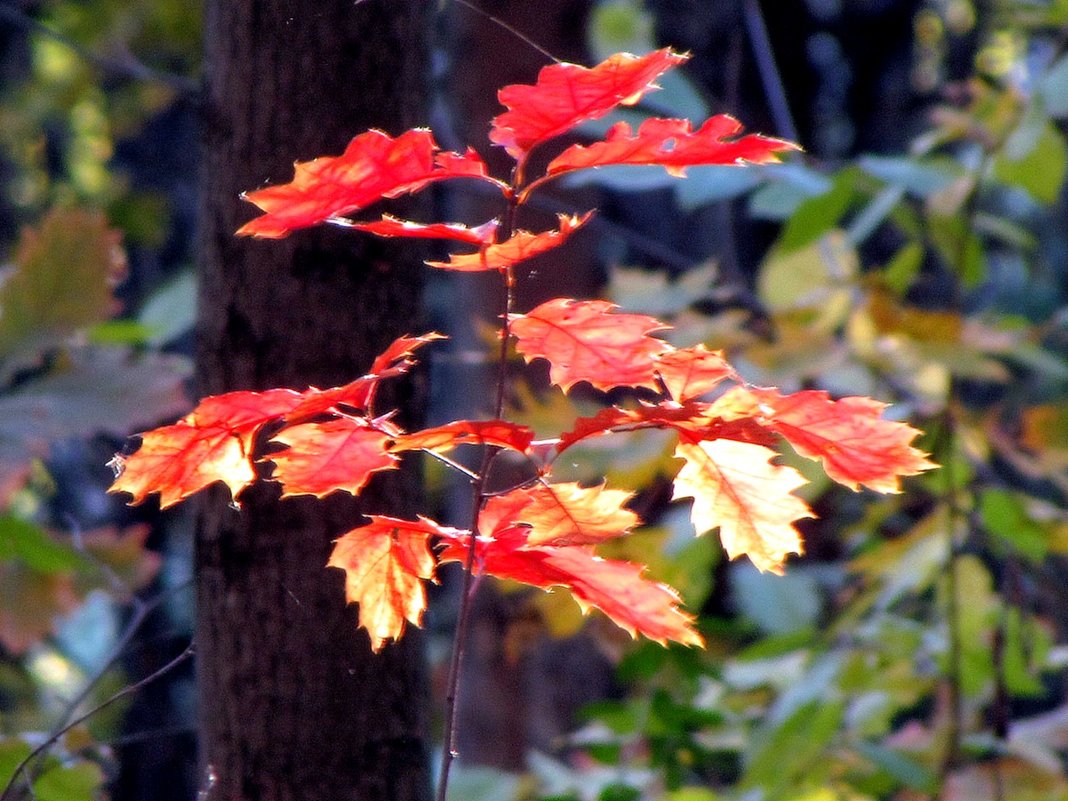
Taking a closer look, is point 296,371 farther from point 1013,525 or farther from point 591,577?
point 1013,525

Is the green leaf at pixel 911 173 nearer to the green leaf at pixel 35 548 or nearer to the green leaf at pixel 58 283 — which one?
the green leaf at pixel 58 283

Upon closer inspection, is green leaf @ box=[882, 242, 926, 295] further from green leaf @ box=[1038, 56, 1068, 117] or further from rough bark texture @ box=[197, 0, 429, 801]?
rough bark texture @ box=[197, 0, 429, 801]

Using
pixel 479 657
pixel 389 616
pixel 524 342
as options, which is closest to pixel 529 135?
pixel 524 342

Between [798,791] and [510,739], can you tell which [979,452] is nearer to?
[798,791]

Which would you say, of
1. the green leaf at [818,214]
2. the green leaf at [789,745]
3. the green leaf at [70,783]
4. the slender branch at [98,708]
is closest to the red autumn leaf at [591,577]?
the slender branch at [98,708]

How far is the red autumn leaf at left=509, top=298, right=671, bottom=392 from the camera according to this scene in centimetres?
56

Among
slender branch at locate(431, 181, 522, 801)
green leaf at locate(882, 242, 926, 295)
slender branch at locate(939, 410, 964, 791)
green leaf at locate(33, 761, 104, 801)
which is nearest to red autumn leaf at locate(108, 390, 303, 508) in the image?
slender branch at locate(431, 181, 522, 801)

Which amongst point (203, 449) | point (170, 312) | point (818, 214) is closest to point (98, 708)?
point (203, 449)

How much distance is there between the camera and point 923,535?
170 centimetres

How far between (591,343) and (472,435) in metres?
0.07

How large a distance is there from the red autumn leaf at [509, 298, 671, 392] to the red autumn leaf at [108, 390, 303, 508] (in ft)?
0.41

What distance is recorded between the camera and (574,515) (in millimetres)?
610

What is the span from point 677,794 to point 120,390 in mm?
767

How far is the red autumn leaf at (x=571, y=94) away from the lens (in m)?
0.56
